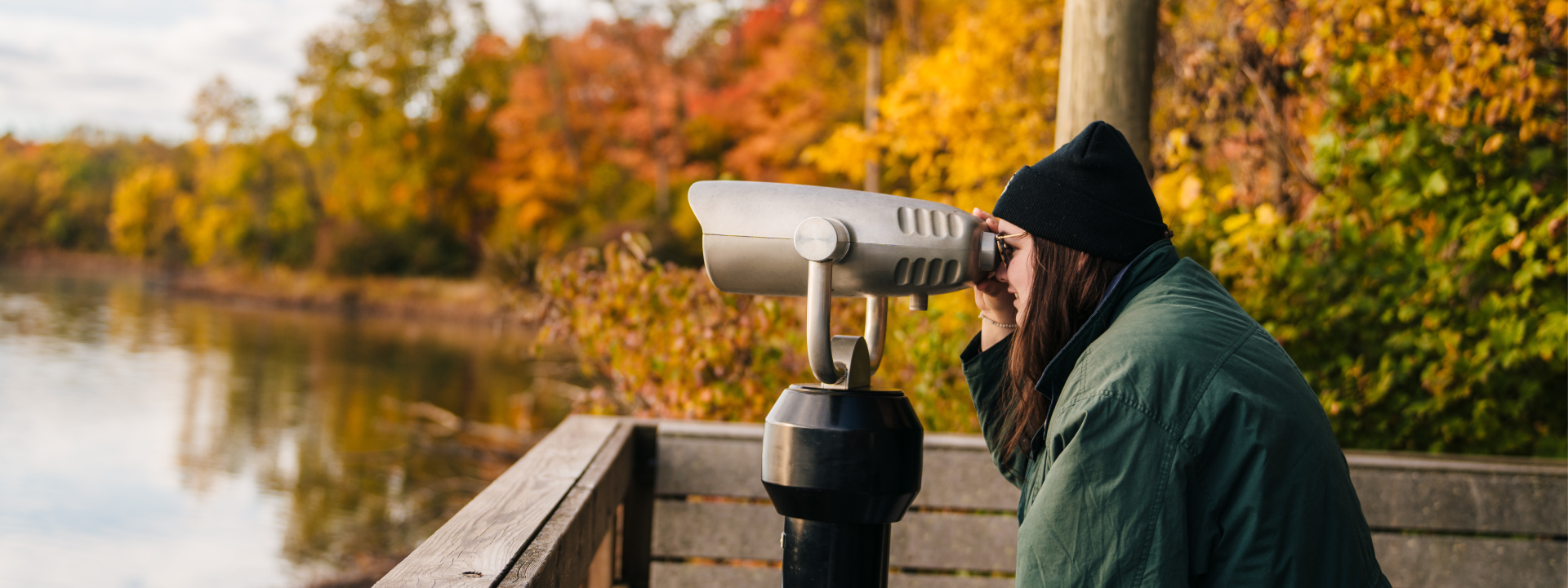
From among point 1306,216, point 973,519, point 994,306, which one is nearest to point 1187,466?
point 994,306

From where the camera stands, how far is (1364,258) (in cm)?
302

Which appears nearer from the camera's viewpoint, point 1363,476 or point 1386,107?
point 1363,476

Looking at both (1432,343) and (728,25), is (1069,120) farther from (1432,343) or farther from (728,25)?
(728,25)

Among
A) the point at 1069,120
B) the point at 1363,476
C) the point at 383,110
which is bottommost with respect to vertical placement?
the point at 1363,476

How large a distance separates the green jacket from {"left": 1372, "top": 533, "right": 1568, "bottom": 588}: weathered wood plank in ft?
4.78

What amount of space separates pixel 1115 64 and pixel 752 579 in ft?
5.11

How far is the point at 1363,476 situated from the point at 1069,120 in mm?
1096

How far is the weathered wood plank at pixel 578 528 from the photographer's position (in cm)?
124

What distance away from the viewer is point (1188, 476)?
0.95m

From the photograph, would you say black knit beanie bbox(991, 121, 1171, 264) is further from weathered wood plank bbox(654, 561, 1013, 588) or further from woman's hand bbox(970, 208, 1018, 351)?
weathered wood plank bbox(654, 561, 1013, 588)

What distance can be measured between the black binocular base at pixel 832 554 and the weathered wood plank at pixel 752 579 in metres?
0.96

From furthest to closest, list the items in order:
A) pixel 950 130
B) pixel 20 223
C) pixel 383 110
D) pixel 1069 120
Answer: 1. pixel 20 223
2. pixel 383 110
3. pixel 950 130
4. pixel 1069 120

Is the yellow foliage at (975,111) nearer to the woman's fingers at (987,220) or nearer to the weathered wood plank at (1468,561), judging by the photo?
the weathered wood plank at (1468,561)

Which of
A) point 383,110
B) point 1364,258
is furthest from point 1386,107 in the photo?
point 383,110
